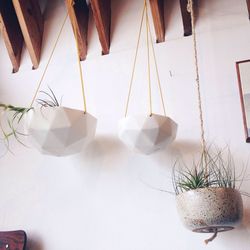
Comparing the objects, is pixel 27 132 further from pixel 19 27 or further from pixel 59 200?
pixel 19 27

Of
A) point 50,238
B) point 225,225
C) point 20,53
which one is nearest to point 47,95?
point 20,53

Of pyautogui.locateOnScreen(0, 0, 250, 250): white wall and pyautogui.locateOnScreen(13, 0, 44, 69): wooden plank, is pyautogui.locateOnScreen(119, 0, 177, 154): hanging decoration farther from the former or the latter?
pyautogui.locateOnScreen(13, 0, 44, 69): wooden plank

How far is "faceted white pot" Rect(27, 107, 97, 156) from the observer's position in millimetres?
1586

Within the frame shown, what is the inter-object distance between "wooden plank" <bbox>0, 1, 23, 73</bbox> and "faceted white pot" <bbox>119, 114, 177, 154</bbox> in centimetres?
99

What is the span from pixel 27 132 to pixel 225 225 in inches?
36.7

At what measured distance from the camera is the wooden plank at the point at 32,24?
2.11 meters

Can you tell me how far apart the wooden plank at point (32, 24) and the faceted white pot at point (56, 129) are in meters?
0.71

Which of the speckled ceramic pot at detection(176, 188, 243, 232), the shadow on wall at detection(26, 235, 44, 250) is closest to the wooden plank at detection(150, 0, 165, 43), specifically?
the speckled ceramic pot at detection(176, 188, 243, 232)

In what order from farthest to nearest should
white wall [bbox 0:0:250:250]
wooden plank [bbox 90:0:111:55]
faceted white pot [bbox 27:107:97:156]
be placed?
wooden plank [bbox 90:0:111:55] → white wall [bbox 0:0:250:250] → faceted white pot [bbox 27:107:97:156]

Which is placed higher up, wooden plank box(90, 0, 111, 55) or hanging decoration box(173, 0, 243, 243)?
wooden plank box(90, 0, 111, 55)

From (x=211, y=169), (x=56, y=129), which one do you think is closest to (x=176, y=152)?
(x=211, y=169)

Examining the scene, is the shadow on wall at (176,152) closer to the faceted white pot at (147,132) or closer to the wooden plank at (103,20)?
the faceted white pot at (147,132)

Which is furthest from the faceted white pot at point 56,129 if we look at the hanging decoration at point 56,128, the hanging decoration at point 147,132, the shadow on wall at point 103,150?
the shadow on wall at point 103,150

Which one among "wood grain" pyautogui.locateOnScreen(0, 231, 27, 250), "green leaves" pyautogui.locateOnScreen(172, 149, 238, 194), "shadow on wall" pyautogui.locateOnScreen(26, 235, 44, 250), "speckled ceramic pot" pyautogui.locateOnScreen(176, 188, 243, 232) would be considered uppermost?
"green leaves" pyautogui.locateOnScreen(172, 149, 238, 194)
